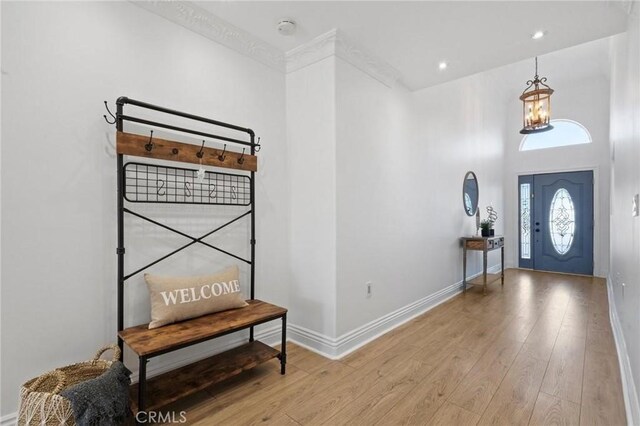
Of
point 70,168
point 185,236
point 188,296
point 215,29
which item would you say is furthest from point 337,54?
point 188,296

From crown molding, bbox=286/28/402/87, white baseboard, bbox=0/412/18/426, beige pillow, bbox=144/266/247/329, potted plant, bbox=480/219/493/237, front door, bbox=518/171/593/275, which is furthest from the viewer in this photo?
front door, bbox=518/171/593/275

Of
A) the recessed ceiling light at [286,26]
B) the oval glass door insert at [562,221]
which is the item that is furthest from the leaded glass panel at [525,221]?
the recessed ceiling light at [286,26]

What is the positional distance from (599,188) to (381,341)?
582 centimetres

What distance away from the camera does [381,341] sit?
291 cm

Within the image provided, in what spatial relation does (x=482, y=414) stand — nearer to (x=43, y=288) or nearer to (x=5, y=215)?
(x=43, y=288)

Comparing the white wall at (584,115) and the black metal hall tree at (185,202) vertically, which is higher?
the white wall at (584,115)

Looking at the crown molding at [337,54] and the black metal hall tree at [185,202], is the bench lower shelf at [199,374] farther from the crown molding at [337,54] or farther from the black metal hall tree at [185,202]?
the crown molding at [337,54]

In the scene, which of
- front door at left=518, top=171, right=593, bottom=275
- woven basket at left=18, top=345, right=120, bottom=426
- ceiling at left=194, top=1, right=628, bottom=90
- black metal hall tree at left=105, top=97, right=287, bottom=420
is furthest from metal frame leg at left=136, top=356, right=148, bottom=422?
front door at left=518, top=171, right=593, bottom=275

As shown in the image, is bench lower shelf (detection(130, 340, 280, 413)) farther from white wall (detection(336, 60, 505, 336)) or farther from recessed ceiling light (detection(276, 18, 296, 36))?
recessed ceiling light (detection(276, 18, 296, 36))

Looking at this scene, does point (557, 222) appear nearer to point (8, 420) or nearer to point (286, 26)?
point (286, 26)

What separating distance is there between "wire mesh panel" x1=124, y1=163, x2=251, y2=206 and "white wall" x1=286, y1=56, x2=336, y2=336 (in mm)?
525

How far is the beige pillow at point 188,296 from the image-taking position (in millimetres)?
1919

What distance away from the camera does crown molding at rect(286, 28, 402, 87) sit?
257cm

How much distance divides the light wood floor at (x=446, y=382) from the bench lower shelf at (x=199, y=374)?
0.15 meters
